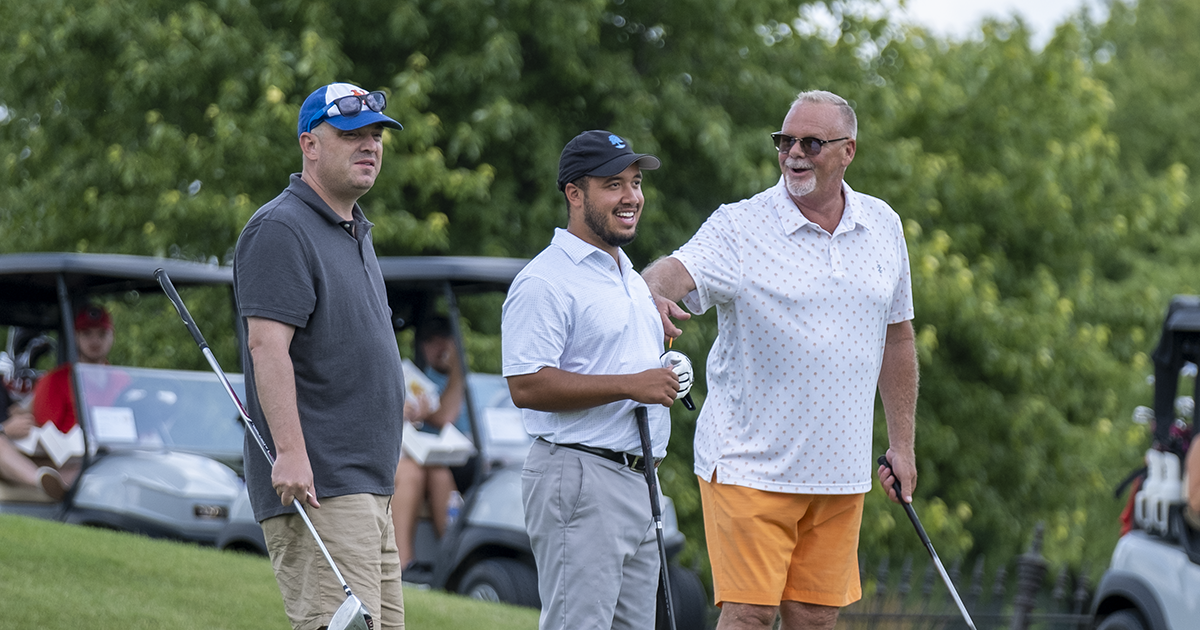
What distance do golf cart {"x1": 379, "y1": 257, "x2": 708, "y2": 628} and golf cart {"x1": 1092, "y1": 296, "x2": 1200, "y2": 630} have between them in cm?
248

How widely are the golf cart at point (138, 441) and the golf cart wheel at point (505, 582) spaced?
1.40 metres

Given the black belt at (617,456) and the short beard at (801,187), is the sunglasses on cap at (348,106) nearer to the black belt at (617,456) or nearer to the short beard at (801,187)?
the black belt at (617,456)

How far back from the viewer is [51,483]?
884cm

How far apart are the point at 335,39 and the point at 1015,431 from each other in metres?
9.01

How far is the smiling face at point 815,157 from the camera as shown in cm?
435

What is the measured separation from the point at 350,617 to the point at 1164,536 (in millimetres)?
4764

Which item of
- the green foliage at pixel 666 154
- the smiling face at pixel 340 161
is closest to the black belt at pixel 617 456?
the smiling face at pixel 340 161

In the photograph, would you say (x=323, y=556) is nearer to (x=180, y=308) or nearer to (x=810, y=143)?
(x=180, y=308)

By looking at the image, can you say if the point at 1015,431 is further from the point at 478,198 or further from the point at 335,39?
the point at 335,39

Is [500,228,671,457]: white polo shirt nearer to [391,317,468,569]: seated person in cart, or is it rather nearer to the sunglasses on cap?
the sunglasses on cap

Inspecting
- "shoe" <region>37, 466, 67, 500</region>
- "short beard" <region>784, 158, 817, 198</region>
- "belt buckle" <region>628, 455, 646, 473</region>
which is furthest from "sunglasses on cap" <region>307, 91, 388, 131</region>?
"shoe" <region>37, 466, 67, 500</region>

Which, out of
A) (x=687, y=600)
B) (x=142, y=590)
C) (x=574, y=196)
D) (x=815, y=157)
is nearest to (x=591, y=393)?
(x=574, y=196)

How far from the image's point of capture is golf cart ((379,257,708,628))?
317 inches

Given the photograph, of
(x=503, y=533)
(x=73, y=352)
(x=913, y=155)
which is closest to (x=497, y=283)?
(x=503, y=533)
